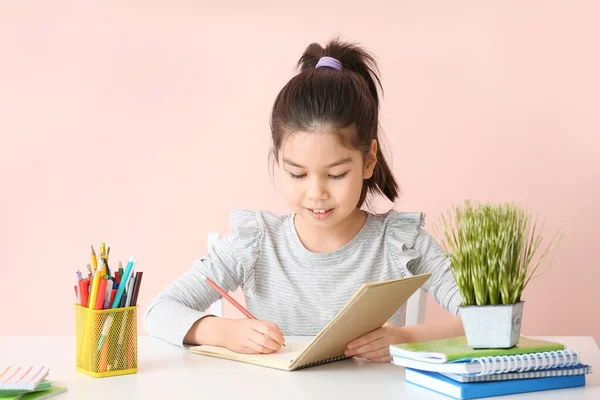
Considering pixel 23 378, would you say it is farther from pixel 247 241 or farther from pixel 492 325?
pixel 247 241

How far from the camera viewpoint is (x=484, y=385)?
0.95 metres

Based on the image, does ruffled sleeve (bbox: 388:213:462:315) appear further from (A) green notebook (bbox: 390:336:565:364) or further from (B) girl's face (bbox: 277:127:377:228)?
(A) green notebook (bbox: 390:336:565:364)

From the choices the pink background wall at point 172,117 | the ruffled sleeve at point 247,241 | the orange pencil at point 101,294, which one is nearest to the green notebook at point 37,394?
the orange pencil at point 101,294

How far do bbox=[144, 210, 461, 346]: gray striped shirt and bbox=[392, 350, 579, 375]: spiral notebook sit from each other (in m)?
0.54

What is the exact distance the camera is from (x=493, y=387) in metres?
0.96

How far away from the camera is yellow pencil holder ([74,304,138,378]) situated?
3.55 ft

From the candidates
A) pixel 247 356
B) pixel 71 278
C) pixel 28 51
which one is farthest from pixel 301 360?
pixel 28 51

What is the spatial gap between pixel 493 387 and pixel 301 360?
10.3 inches

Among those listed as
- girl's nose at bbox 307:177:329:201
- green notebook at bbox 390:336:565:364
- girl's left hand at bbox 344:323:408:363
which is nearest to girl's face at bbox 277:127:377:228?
girl's nose at bbox 307:177:329:201

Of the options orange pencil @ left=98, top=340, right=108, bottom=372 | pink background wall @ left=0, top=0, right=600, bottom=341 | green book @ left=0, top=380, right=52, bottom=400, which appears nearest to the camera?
green book @ left=0, top=380, right=52, bottom=400

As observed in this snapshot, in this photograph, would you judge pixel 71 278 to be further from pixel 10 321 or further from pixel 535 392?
pixel 535 392

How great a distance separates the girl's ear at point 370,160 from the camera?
151 centimetres

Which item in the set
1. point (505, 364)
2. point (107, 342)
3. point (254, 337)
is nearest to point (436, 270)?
point (254, 337)

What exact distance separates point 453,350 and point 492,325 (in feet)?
0.18
